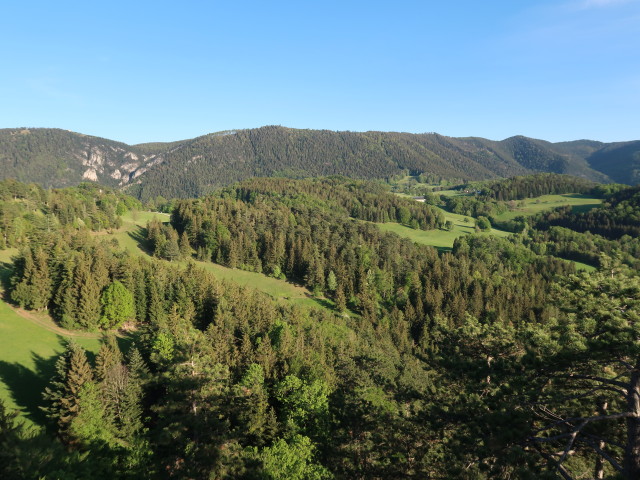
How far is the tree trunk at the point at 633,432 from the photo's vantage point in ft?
40.5

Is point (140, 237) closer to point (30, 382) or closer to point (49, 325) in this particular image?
point (49, 325)

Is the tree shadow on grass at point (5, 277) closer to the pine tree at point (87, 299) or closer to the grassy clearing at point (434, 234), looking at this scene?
the pine tree at point (87, 299)

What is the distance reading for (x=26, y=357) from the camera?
41.8 metres

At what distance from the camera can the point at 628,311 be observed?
14.1m

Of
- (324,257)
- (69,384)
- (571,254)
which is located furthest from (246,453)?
(571,254)

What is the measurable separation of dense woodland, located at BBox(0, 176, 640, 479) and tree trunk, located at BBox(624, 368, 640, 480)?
0.06 meters

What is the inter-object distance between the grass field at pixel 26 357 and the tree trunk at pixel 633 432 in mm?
44589

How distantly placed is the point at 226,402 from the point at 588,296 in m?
34.1

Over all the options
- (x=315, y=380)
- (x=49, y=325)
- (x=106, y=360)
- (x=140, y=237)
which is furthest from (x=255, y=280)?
(x=315, y=380)

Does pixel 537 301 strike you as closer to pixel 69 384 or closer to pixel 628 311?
pixel 628 311

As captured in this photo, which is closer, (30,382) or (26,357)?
(30,382)

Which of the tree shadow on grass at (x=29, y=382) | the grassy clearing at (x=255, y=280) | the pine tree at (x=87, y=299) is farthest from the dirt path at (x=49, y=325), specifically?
the grassy clearing at (x=255, y=280)

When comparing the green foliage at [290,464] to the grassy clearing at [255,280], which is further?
the grassy clearing at [255,280]

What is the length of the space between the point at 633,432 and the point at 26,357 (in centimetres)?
5701
